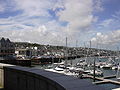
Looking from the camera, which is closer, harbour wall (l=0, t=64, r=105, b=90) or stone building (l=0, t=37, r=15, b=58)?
harbour wall (l=0, t=64, r=105, b=90)

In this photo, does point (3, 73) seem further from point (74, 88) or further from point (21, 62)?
point (21, 62)

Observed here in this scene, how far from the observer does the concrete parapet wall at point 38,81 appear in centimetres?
458

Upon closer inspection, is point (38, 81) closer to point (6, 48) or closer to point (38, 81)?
point (38, 81)

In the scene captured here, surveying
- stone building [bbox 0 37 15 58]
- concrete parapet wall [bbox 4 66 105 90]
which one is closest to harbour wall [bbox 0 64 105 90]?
concrete parapet wall [bbox 4 66 105 90]

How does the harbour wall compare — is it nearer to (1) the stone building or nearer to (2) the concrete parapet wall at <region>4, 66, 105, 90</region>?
(2) the concrete parapet wall at <region>4, 66, 105, 90</region>

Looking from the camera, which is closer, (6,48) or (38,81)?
(38,81)

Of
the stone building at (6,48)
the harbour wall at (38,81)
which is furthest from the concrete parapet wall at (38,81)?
the stone building at (6,48)

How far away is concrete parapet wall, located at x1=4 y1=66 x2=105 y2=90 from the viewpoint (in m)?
4.58

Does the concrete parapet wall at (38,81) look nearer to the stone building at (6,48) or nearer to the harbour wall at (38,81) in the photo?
the harbour wall at (38,81)

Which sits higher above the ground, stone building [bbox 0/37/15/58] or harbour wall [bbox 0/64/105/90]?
stone building [bbox 0/37/15/58]

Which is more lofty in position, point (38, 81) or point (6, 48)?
point (6, 48)

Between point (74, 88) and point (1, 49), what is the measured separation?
107012 mm

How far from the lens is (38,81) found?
6633mm

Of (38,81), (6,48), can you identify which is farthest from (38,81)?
(6,48)
